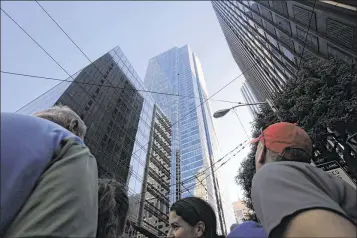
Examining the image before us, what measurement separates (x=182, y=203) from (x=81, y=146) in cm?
182

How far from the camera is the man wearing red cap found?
3.11 feet

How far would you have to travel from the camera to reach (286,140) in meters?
1.51

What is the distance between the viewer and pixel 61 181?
1.04 metres

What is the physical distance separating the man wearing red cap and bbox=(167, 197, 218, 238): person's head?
1510 millimetres

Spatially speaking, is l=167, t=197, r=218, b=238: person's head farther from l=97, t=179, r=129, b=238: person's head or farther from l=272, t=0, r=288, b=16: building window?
l=272, t=0, r=288, b=16: building window

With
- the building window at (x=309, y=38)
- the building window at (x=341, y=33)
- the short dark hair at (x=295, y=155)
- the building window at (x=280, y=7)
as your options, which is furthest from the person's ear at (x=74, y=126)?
the building window at (x=280, y=7)

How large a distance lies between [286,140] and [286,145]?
0.12 feet

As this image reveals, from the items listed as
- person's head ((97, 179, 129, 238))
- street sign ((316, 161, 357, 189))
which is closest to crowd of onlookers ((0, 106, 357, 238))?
person's head ((97, 179, 129, 238))

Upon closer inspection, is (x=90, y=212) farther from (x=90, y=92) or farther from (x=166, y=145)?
(x=166, y=145)

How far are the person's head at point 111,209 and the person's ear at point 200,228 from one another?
0.81 meters

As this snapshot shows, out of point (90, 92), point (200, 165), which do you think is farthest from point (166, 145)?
point (90, 92)

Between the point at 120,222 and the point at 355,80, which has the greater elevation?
the point at 355,80

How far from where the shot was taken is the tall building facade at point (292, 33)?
10.4 meters

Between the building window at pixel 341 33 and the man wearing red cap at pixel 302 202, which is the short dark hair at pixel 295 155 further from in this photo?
the building window at pixel 341 33
